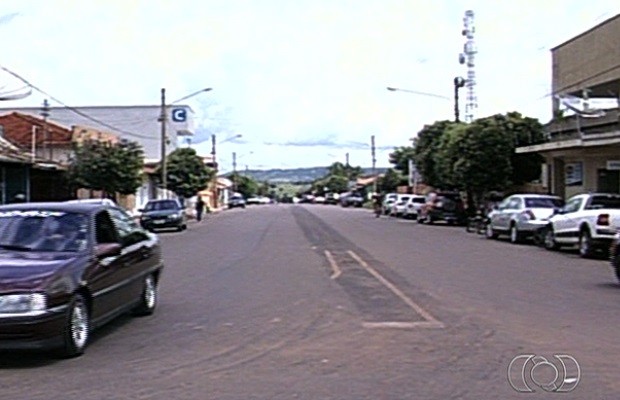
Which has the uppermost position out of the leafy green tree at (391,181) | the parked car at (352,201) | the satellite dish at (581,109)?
the satellite dish at (581,109)

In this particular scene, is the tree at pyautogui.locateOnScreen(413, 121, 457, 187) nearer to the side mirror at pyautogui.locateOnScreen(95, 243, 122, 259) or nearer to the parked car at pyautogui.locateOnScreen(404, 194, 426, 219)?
the parked car at pyautogui.locateOnScreen(404, 194, 426, 219)

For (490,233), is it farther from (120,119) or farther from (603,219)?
(120,119)

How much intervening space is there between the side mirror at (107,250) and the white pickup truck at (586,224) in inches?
639

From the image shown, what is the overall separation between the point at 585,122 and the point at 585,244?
17394 millimetres

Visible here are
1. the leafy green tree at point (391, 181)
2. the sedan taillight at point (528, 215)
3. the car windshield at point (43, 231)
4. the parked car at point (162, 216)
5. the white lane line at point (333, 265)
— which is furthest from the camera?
the leafy green tree at point (391, 181)

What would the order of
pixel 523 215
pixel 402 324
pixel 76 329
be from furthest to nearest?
pixel 523 215, pixel 402 324, pixel 76 329

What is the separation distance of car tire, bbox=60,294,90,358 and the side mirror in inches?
26.7

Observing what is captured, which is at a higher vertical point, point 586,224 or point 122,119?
point 122,119

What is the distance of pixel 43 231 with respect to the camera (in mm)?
11805

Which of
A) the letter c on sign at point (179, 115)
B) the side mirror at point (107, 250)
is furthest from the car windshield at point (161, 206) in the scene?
the letter c on sign at point (179, 115)

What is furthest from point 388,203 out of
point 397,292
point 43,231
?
point 43,231

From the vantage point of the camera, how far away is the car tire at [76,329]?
1037 centimetres

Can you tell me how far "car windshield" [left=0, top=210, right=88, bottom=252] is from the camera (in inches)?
453

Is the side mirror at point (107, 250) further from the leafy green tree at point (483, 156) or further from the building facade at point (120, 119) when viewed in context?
the building facade at point (120, 119)
